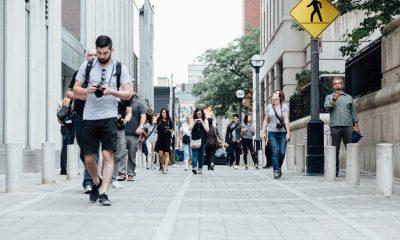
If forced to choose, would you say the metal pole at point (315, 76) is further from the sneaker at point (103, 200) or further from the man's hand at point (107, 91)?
the sneaker at point (103, 200)

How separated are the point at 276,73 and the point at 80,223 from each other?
123 ft

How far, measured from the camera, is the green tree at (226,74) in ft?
234

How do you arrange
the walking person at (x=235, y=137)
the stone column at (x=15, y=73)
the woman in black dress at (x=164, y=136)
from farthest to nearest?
the walking person at (x=235, y=137), the woman in black dress at (x=164, y=136), the stone column at (x=15, y=73)

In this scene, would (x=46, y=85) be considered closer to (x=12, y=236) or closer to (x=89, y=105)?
(x=89, y=105)

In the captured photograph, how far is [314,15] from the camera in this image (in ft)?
55.0

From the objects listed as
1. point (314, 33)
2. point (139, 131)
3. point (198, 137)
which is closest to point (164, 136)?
point (198, 137)

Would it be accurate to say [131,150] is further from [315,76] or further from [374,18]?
[374,18]

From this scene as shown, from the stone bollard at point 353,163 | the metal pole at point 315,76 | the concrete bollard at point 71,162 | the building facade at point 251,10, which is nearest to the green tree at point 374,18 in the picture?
the metal pole at point 315,76

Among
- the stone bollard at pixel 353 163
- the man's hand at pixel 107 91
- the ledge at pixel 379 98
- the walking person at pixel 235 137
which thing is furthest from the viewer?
the walking person at pixel 235 137

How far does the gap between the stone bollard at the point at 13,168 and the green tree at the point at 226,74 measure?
59.0 meters

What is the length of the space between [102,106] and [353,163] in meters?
5.01

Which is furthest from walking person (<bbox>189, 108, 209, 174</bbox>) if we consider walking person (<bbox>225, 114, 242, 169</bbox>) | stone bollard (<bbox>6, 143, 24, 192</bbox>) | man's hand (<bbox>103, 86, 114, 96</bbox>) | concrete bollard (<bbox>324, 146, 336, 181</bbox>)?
man's hand (<bbox>103, 86, 114, 96</bbox>)

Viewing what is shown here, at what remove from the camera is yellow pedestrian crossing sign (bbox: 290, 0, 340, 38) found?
16.6m

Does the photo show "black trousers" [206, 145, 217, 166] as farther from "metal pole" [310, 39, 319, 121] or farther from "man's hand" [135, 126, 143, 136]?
"man's hand" [135, 126, 143, 136]
